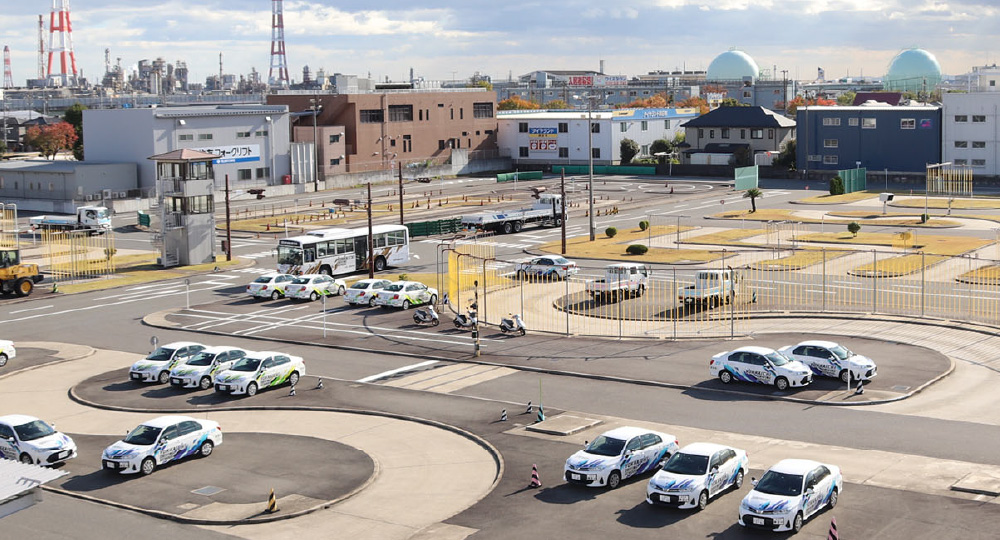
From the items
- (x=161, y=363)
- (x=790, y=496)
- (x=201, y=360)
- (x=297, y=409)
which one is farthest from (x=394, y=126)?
(x=790, y=496)

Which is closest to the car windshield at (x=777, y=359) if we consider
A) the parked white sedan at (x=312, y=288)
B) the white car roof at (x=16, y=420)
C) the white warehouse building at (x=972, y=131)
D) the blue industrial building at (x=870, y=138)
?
the white car roof at (x=16, y=420)

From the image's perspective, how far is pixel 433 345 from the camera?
49500 mm

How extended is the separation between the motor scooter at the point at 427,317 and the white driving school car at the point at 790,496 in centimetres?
2799

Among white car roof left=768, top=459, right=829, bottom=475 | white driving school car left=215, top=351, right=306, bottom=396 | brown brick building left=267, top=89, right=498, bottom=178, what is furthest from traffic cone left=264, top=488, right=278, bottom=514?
brown brick building left=267, top=89, right=498, bottom=178

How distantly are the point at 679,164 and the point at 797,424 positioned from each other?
10330cm

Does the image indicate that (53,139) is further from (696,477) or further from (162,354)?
(696,477)

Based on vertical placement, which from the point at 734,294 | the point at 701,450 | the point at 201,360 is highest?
the point at 734,294

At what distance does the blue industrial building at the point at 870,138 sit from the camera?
4688 inches

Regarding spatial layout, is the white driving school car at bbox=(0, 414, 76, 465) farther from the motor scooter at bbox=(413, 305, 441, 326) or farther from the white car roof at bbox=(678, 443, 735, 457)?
the motor scooter at bbox=(413, 305, 441, 326)

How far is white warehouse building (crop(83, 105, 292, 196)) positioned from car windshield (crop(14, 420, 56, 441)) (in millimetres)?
75911

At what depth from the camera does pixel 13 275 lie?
64.1m

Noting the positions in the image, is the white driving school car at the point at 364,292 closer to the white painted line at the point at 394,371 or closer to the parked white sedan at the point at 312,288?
the parked white sedan at the point at 312,288

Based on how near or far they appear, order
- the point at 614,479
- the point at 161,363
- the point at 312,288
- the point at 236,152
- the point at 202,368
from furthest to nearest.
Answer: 1. the point at 236,152
2. the point at 312,288
3. the point at 161,363
4. the point at 202,368
5. the point at 614,479

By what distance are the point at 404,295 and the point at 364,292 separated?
7.67 ft
